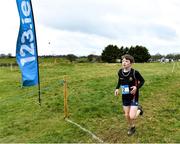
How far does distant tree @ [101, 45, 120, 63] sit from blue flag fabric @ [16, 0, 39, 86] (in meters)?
73.9

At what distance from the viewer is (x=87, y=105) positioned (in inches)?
605

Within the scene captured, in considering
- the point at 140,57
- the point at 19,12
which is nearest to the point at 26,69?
the point at 19,12

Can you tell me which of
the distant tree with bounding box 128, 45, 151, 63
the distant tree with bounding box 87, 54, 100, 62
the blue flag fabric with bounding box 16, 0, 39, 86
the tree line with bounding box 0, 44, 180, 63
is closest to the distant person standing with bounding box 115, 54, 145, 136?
the blue flag fabric with bounding box 16, 0, 39, 86

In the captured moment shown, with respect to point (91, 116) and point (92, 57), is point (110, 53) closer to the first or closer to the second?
point (92, 57)

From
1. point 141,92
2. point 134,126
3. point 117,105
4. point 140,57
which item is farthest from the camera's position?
point 140,57

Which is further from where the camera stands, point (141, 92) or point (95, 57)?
point (95, 57)

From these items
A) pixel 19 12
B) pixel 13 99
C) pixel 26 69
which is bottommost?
pixel 13 99

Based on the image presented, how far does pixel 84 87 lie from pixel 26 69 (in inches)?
190

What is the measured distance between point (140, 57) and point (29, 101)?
69297 millimetres

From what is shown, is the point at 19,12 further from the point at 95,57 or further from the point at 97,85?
the point at 95,57

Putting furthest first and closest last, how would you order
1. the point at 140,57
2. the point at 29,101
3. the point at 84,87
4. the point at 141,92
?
the point at 140,57
the point at 84,87
the point at 29,101
the point at 141,92

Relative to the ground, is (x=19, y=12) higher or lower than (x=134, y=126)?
higher

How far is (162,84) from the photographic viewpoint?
60.7ft

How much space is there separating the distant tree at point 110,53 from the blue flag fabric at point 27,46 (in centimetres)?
7385
